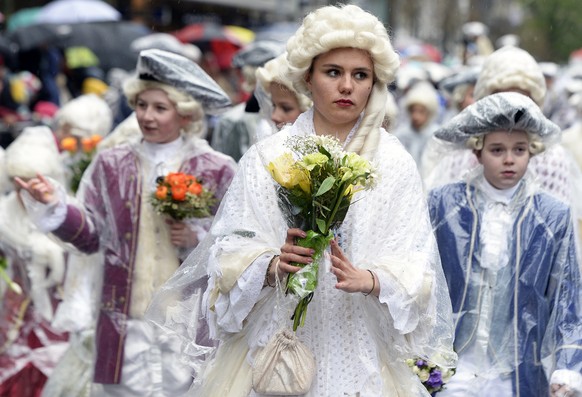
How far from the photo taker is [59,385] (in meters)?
7.77

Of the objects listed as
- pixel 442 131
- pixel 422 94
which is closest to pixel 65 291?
pixel 442 131

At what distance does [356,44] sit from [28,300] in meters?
4.45

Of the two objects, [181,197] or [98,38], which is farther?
[98,38]

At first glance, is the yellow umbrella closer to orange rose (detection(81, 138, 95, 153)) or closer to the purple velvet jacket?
orange rose (detection(81, 138, 95, 153))

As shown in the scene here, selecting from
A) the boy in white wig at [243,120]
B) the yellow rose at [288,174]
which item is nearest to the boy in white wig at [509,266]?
the yellow rose at [288,174]

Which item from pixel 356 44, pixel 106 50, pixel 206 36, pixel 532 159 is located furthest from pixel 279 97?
pixel 206 36

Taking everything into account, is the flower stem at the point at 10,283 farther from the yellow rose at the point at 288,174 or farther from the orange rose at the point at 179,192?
the yellow rose at the point at 288,174

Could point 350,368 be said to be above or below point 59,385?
above

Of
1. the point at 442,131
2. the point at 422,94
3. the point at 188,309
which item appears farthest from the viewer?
the point at 422,94

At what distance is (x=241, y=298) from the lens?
4789mm

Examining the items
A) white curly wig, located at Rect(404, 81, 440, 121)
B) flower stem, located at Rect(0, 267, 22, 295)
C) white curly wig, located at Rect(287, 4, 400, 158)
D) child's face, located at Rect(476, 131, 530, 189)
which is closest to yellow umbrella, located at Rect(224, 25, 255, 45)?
white curly wig, located at Rect(404, 81, 440, 121)

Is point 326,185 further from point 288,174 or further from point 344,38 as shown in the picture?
point 344,38

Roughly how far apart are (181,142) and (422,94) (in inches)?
275

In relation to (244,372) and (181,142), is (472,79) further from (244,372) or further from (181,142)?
(244,372)
